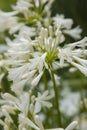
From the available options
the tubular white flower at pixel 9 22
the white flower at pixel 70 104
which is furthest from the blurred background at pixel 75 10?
the tubular white flower at pixel 9 22

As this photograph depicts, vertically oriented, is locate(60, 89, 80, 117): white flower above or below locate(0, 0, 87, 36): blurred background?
below

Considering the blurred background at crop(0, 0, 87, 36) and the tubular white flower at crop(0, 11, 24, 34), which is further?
the blurred background at crop(0, 0, 87, 36)

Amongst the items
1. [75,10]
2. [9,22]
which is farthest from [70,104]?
[9,22]

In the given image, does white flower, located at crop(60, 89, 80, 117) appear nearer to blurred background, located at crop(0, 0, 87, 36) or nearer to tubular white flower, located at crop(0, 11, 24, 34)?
blurred background, located at crop(0, 0, 87, 36)

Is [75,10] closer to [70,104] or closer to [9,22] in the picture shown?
[70,104]

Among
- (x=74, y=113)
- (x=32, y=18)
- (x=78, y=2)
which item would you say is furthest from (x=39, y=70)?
(x=78, y=2)

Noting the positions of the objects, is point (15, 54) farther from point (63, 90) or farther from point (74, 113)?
point (63, 90)

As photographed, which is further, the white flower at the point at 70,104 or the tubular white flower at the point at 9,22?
the white flower at the point at 70,104

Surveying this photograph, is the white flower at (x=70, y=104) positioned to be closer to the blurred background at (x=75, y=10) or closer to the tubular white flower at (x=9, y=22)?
the blurred background at (x=75, y=10)

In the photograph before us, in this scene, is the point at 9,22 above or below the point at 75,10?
below

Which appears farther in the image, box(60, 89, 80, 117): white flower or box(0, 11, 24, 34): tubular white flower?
box(60, 89, 80, 117): white flower

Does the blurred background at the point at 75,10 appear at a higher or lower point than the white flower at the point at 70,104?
higher

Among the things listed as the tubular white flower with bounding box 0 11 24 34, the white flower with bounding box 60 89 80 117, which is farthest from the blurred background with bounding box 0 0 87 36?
the tubular white flower with bounding box 0 11 24 34
